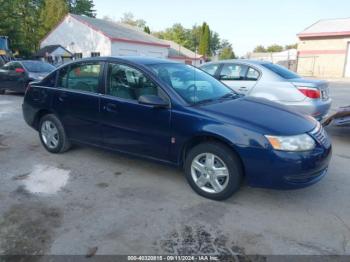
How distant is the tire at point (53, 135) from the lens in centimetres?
502

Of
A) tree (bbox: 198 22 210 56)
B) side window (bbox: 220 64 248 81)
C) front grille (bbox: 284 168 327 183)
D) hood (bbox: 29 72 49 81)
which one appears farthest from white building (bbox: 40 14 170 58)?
front grille (bbox: 284 168 327 183)

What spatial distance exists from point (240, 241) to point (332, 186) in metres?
1.85

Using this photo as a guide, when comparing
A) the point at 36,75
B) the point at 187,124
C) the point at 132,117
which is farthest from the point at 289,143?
the point at 36,75

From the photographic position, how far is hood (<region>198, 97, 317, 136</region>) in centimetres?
335

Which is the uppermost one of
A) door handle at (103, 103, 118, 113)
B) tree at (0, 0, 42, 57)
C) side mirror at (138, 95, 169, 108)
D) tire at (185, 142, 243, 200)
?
tree at (0, 0, 42, 57)

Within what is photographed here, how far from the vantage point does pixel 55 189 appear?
393 cm

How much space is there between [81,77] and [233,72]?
3516 mm

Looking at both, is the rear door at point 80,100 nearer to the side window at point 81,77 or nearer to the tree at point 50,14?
the side window at point 81,77

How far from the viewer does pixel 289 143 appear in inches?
128

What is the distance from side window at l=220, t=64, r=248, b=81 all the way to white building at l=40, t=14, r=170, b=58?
21.0 metres

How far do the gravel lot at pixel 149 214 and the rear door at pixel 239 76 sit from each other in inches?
97.1

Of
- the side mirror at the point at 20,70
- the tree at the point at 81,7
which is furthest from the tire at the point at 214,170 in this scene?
the tree at the point at 81,7

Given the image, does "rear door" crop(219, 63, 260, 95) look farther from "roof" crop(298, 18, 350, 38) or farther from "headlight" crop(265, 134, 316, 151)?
"roof" crop(298, 18, 350, 38)

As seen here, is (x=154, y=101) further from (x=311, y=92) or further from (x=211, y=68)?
(x=211, y=68)
